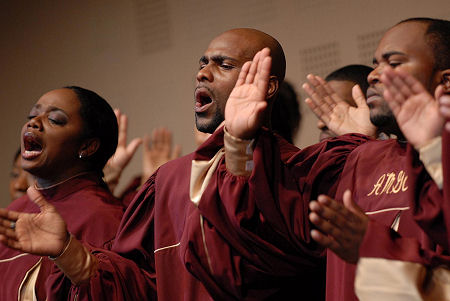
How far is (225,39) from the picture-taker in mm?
2982

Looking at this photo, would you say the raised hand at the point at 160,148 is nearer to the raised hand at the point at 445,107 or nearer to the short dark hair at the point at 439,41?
the short dark hair at the point at 439,41

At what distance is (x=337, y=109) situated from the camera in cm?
339

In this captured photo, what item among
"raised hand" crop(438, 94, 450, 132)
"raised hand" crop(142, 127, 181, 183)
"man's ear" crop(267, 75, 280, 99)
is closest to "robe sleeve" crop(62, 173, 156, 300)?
"man's ear" crop(267, 75, 280, 99)

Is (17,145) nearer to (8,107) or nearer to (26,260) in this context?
(8,107)

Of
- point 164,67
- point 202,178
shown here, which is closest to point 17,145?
point 164,67

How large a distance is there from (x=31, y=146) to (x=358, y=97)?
4.83 feet

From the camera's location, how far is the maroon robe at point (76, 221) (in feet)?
10.8

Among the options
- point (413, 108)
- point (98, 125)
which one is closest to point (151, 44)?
point (98, 125)

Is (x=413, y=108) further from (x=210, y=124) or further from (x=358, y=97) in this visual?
(x=358, y=97)

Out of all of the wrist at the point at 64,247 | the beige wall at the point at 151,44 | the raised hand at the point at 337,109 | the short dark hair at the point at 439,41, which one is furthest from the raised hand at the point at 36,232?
the beige wall at the point at 151,44

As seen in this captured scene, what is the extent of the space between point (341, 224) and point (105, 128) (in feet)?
6.31

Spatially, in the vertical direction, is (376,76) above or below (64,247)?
above

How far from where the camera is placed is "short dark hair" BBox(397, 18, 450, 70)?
2.60m

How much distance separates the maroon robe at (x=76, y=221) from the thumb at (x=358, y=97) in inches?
44.9
